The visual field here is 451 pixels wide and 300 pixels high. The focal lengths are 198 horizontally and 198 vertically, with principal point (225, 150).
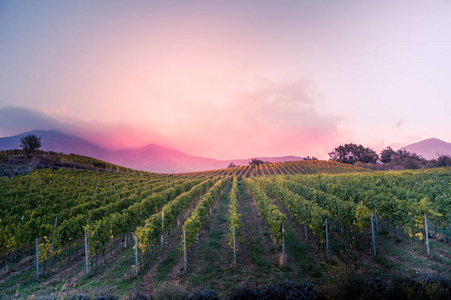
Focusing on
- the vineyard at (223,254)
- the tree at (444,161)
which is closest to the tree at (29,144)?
the vineyard at (223,254)

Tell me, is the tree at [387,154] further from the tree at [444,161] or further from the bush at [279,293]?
the bush at [279,293]

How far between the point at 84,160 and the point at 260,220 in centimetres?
6382

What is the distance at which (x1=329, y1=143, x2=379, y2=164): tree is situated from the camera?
93375mm

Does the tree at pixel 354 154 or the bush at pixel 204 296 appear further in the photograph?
the tree at pixel 354 154

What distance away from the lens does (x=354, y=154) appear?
98.4 metres

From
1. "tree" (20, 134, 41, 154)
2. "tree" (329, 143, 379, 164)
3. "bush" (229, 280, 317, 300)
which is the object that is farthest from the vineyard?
"tree" (329, 143, 379, 164)

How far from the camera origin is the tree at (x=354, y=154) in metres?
93.4

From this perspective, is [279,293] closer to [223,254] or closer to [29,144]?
[223,254]

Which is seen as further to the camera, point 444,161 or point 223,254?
point 444,161

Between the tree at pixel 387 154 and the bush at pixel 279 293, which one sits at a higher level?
the tree at pixel 387 154

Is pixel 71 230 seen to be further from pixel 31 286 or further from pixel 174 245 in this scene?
pixel 174 245

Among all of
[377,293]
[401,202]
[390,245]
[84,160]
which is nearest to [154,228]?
[377,293]

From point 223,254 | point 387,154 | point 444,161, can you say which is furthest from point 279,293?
point 387,154

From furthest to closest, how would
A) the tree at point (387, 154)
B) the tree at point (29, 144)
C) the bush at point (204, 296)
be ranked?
Result: the tree at point (387, 154) < the tree at point (29, 144) < the bush at point (204, 296)
